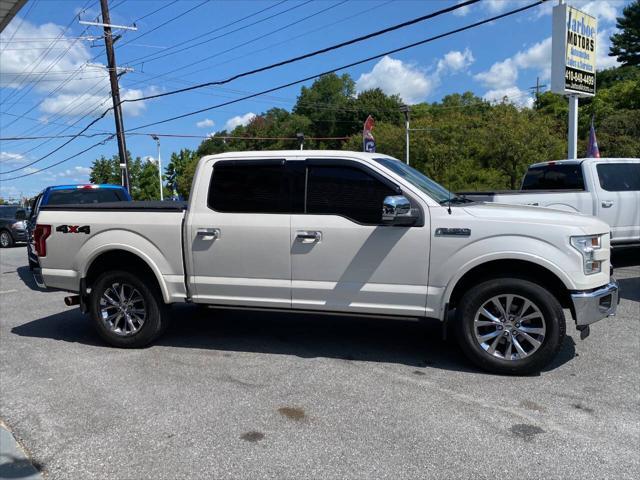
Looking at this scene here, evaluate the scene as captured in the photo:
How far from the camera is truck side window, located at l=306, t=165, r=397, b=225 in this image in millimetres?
5020

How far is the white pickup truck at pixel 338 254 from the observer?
467 centimetres

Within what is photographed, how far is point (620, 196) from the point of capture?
9930 millimetres

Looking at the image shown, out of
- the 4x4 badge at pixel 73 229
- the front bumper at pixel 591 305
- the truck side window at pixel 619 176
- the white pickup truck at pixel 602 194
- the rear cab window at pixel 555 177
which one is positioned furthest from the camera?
the rear cab window at pixel 555 177

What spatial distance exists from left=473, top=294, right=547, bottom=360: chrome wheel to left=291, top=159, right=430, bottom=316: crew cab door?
1.85 ft

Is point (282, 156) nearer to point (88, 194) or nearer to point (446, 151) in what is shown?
point (88, 194)

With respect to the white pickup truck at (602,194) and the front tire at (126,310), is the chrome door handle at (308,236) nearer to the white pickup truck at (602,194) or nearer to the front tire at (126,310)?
the front tire at (126,310)

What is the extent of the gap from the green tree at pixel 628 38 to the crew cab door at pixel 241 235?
6080 cm

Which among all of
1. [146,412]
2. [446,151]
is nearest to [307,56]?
[146,412]

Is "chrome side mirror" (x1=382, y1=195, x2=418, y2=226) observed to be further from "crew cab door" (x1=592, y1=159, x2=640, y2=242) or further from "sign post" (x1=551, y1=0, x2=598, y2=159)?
"sign post" (x1=551, y1=0, x2=598, y2=159)

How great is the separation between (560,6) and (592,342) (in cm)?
1300

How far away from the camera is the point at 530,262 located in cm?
470

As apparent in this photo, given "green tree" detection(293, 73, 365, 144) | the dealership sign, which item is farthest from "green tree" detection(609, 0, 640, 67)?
the dealership sign

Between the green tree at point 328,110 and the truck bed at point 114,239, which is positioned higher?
the green tree at point 328,110

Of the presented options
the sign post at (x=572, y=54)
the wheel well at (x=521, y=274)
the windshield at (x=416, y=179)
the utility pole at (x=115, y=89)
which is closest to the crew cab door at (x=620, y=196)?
the sign post at (x=572, y=54)
